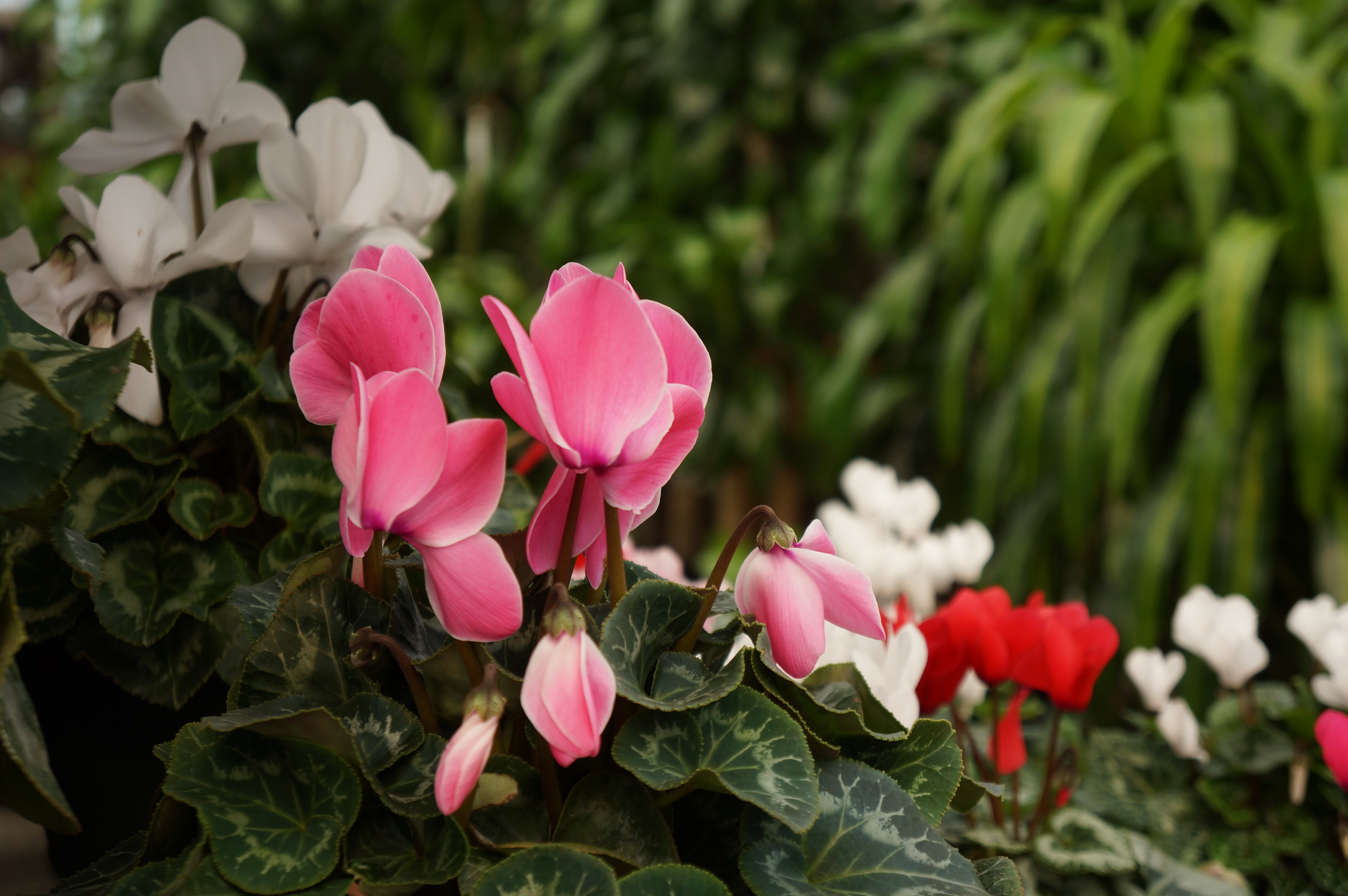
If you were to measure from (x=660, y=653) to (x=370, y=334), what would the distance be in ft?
0.57

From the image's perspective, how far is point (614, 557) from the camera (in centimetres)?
39

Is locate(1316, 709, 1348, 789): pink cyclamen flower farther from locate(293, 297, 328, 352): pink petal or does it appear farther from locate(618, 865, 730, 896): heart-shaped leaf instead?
locate(293, 297, 328, 352): pink petal

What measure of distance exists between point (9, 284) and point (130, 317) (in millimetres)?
61

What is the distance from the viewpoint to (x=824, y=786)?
399 millimetres

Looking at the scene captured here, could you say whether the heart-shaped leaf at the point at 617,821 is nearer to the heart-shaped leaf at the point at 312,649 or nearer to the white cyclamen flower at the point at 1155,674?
the heart-shaped leaf at the point at 312,649

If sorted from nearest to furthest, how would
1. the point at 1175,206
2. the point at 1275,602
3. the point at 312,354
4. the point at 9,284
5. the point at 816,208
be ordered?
the point at 312,354
the point at 9,284
the point at 1275,602
the point at 1175,206
the point at 816,208

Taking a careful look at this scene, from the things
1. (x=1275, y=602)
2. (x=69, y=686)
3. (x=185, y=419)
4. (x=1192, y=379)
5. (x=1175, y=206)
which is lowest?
(x=1275, y=602)

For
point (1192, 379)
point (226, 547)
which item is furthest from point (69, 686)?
point (1192, 379)

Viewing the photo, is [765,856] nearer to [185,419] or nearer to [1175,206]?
[185,419]

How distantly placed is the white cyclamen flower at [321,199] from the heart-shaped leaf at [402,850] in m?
0.31

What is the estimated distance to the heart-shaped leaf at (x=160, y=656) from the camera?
0.49 meters

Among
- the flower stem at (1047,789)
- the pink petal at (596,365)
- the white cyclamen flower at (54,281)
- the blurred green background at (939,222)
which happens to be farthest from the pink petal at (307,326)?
the flower stem at (1047,789)

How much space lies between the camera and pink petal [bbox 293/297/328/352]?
0.36 metres

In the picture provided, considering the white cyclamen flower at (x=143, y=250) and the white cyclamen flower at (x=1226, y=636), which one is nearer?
the white cyclamen flower at (x=143, y=250)
